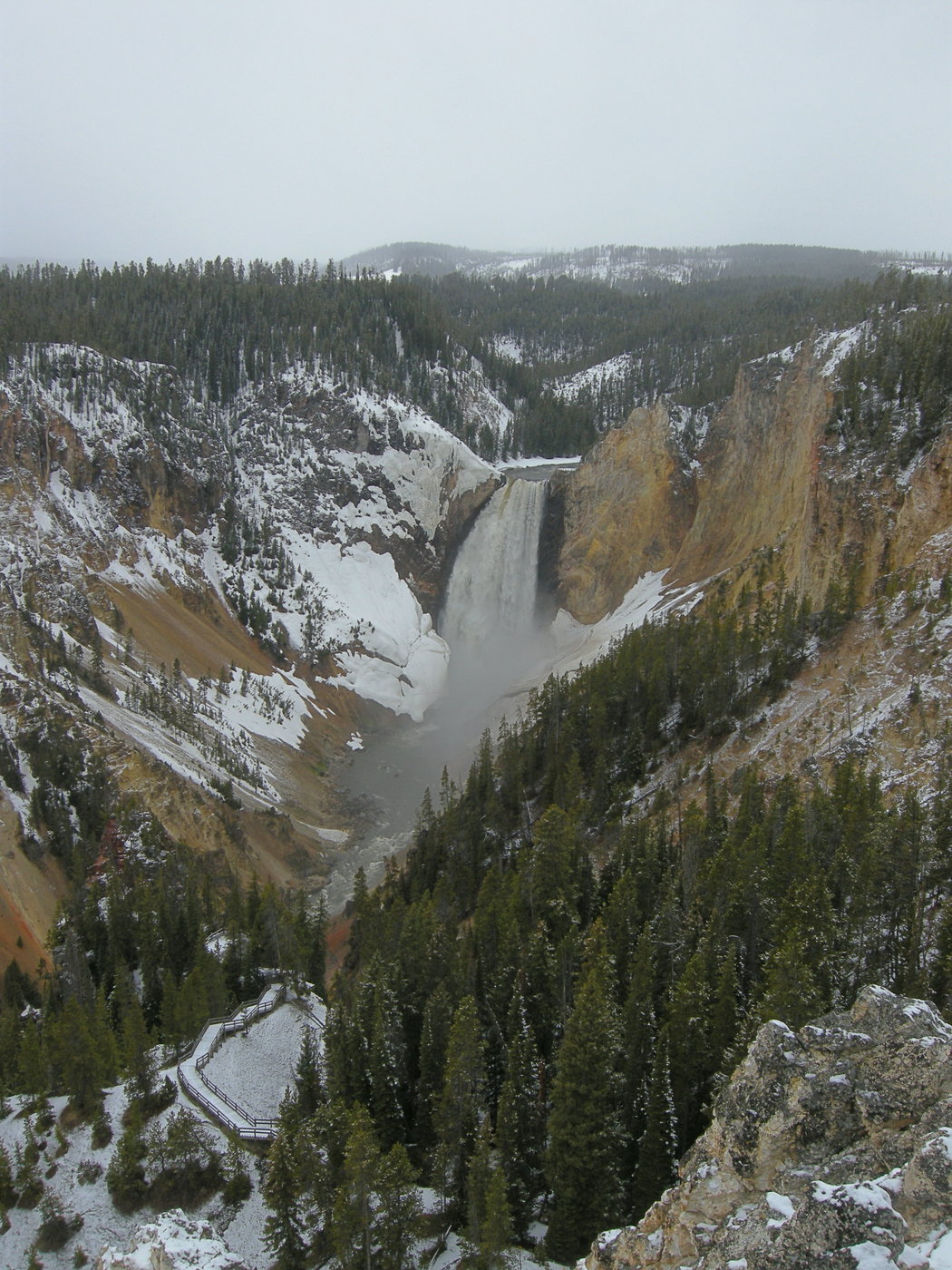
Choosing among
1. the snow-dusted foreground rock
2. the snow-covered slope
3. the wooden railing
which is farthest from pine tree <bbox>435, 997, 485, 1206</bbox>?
the snow-covered slope

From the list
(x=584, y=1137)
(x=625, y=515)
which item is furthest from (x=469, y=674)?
(x=584, y=1137)

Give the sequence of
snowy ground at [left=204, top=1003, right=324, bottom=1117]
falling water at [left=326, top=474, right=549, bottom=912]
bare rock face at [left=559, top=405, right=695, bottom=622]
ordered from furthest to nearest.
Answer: bare rock face at [left=559, top=405, right=695, bottom=622] < falling water at [left=326, top=474, right=549, bottom=912] < snowy ground at [left=204, top=1003, right=324, bottom=1117]

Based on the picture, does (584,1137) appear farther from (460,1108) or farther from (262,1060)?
(262,1060)

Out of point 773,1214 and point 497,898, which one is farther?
point 497,898

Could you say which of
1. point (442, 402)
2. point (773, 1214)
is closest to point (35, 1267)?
point (773, 1214)

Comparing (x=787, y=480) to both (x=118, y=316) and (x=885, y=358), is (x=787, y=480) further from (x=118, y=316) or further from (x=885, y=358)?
(x=118, y=316)

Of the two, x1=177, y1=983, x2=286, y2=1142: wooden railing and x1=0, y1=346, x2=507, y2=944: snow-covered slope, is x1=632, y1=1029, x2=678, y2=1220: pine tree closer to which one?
x1=177, y1=983, x2=286, y2=1142: wooden railing
